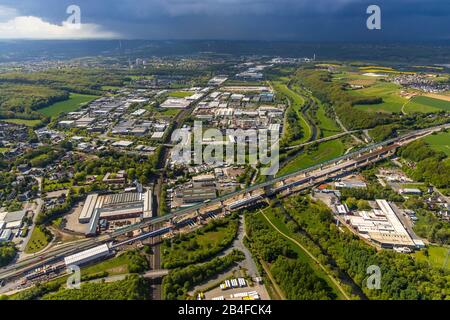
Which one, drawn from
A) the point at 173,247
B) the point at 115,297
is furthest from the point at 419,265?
the point at 115,297

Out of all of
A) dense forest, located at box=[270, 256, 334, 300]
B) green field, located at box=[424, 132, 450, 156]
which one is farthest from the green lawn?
green field, located at box=[424, 132, 450, 156]

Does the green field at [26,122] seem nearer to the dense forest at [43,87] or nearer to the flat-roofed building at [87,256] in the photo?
the dense forest at [43,87]

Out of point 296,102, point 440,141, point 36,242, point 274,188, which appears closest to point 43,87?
point 296,102

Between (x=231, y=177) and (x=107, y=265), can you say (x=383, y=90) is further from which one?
(x=107, y=265)

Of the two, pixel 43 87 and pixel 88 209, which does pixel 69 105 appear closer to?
pixel 43 87

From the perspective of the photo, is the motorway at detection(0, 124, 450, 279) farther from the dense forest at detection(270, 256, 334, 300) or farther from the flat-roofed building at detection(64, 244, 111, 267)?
the dense forest at detection(270, 256, 334, 300)

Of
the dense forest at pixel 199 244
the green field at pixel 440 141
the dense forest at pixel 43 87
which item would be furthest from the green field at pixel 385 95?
the dense forest at pixel 43 87

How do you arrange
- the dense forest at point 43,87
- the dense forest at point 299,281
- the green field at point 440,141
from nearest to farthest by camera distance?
the dense forest at point 299,281 → the green field at point 440,141 → the dense forest at point 43,87
